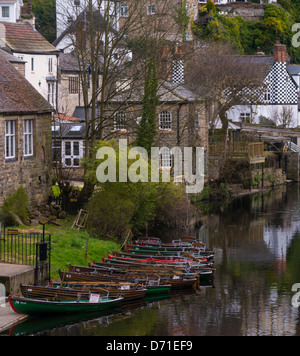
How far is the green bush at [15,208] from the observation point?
34.7 meters

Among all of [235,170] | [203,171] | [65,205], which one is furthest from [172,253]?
[235,170]

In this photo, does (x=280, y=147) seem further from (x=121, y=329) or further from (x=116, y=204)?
(x=121, y=329)

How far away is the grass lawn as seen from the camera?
30.2 m

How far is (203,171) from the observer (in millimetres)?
56812

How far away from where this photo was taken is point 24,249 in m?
29.9

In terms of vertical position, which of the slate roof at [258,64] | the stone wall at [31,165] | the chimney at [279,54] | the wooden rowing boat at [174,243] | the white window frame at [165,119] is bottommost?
the wooden rowing boat at [174,243]

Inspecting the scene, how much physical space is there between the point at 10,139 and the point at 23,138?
111cm

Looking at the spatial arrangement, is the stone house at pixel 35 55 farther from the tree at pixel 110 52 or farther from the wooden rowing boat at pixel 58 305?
the wooden rowing boat at pixel 58 305

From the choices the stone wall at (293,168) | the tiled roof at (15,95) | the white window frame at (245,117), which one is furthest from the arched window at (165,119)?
the white window frame at (245,117)

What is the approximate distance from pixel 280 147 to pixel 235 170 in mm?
11840

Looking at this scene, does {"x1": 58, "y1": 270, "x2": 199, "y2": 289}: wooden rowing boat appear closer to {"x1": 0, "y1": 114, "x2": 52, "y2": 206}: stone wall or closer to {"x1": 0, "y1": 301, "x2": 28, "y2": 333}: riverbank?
{"x1": 0, "y1": 301, "x2": 28, "y2": 333}: riverbank

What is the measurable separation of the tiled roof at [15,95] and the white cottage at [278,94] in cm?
4346

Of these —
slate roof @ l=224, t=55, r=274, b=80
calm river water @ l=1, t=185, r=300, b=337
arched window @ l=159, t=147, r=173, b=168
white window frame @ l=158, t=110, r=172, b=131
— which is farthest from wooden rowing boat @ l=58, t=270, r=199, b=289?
slate roof @ l=224, t=55, r=274, b=80

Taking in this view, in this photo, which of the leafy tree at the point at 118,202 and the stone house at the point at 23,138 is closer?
the stone house at the point at 23,138
